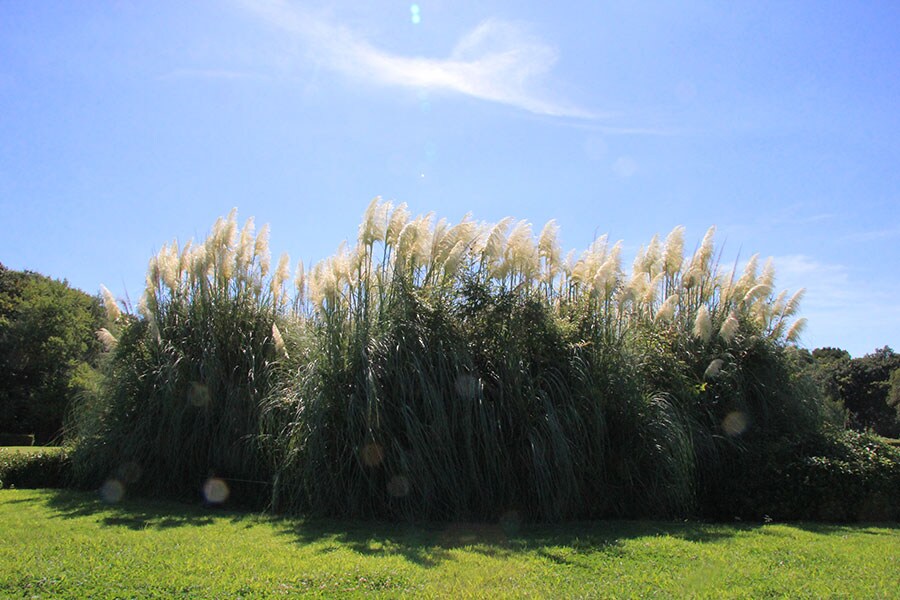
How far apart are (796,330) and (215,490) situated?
912 cm

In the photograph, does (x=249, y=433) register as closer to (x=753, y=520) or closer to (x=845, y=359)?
(x=753, y=520)

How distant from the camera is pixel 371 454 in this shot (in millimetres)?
6316

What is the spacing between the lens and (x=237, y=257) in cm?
901

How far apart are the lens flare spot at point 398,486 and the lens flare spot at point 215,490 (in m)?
2.40

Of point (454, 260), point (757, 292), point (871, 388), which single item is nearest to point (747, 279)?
point (757, 292)

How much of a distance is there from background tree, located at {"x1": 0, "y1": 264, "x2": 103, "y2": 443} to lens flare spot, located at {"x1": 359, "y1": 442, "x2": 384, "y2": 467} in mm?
24686

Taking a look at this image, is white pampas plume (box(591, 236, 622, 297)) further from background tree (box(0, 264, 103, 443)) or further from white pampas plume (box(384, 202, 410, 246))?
background tree (box(0, 264, 103, 443))

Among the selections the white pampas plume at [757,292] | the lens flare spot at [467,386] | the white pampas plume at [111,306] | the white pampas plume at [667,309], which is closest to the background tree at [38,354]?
the white pampas plume at [111,306]

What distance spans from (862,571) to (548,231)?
513 centimetres

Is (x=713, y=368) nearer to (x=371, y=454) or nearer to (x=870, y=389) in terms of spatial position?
(x=371, y=454)

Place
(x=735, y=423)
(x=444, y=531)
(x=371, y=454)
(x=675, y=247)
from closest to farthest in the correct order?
(x=444, y=531) < (x=371, y=454) < (x=735, y=423) < (x=675, y=247)

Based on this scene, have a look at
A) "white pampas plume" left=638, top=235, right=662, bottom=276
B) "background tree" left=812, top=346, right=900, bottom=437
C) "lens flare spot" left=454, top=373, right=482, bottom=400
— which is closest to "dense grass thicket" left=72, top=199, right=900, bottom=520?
"lens flare spot" left=454, top=373, right=482, bottom=400

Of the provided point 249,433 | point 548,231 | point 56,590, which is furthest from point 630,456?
point 56,590

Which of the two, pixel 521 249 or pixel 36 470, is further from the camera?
pixel 36 470
